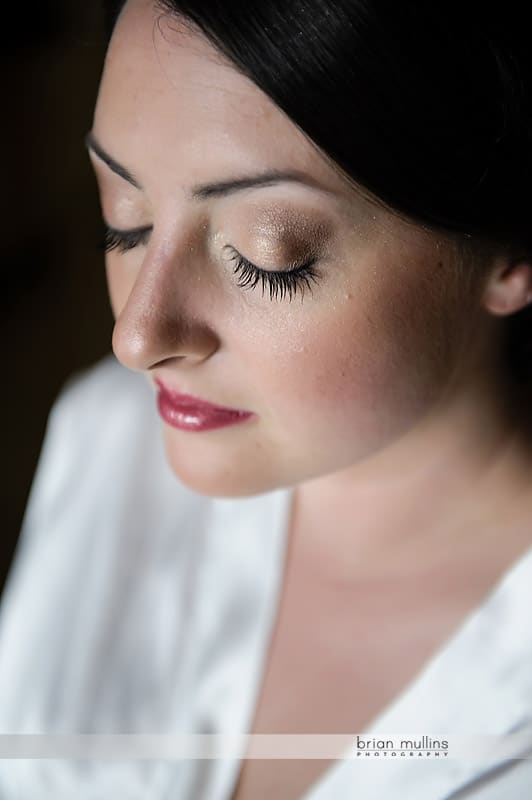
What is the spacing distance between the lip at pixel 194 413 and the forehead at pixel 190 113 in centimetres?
18

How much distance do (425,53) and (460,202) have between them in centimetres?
10

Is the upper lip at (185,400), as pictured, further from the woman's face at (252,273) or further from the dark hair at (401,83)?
the dark hair at (401,83)

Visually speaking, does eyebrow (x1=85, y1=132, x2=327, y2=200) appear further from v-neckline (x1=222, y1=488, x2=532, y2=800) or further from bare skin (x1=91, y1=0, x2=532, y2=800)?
v-neckline (x1=222, y1=488, x2=532, y2=800)

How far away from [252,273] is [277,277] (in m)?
0.02

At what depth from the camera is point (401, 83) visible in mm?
530

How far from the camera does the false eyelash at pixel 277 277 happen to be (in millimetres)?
584

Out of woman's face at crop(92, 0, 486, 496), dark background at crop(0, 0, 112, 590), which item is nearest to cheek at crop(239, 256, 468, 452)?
woman's face at crop(92, 0, 486, 496)

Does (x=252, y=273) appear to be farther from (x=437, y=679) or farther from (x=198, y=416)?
(x=437, y=679)

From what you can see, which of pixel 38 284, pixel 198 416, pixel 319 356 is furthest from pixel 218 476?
pixel 38 284

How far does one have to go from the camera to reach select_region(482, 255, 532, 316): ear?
2.14ft

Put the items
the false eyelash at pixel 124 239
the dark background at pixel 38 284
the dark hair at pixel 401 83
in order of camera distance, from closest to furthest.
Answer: the dark hair at pixel 401 83 < the false eyelash at pixel 124 239 < the dark background at pixel 38 284

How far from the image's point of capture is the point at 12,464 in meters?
1.49

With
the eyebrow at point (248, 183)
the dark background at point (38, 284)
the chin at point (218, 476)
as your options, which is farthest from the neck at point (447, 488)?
the dark background at point (38, 284)

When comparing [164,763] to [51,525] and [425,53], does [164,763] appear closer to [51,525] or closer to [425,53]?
[51,525]
